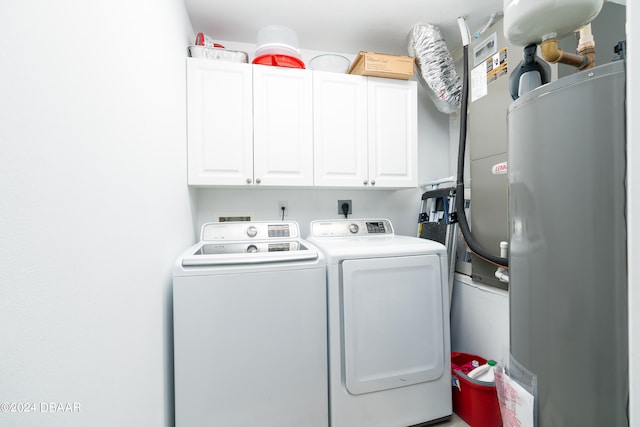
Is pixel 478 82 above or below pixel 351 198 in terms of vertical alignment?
above

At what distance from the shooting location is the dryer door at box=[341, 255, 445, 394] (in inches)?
52.0

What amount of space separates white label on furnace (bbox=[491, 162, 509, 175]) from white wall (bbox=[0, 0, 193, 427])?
1785 mm

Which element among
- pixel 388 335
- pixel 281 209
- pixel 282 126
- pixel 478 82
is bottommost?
pixel 388 335

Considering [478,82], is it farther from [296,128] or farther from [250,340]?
[250,340]

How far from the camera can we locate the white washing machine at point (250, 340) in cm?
115

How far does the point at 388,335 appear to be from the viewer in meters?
1.37

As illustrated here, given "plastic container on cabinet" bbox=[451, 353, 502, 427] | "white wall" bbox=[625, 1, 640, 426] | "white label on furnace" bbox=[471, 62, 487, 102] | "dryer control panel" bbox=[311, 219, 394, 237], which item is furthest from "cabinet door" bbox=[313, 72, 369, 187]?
"white wall" bbox=[625, 1, 640, 426]

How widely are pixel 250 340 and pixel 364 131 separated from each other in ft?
5.08

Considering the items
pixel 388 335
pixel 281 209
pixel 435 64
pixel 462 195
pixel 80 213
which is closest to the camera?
pixel 80 213

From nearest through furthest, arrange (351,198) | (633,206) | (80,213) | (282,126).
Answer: (633,206) → (80,213) → (282,126) → (351,198)

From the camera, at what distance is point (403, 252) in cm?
143

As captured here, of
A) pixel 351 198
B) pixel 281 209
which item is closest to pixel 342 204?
pixel 351 198

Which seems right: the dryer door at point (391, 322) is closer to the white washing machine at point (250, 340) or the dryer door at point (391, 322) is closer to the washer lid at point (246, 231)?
the white washing machine at point (250, 340)

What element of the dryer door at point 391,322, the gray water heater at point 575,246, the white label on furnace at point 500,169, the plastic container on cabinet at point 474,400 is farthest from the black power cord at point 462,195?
the gray water heater at point 575,246
